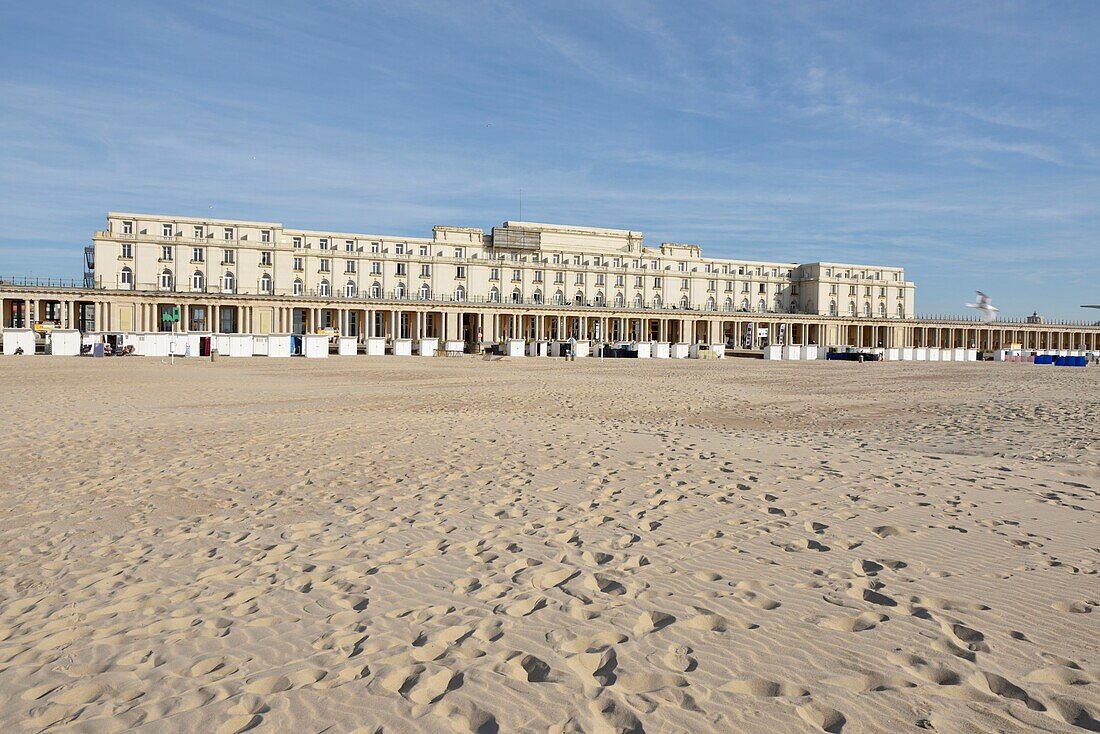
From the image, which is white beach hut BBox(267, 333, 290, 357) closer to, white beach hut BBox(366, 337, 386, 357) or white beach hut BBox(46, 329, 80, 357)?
white beach hut BBox(366, 337, 386, 357)

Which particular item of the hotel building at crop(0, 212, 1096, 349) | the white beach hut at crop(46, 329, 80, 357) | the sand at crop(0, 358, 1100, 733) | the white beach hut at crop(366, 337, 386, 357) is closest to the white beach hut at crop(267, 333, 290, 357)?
the white beach hut at crop(366, 337, 386, 357)

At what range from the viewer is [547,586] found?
5262mm

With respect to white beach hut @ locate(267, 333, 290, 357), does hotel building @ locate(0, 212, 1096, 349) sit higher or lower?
higher

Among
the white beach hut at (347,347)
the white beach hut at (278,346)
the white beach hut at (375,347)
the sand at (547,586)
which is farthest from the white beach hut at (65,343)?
the sand at (547,586)

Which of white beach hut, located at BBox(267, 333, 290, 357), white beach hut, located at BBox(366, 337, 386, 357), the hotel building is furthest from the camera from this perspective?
the hotel building

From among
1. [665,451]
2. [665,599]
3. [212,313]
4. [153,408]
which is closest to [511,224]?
[212,313]

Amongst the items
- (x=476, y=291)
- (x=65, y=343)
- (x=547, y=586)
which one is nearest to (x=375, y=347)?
(x=65, y=343)

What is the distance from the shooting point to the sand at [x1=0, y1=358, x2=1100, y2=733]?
363 centimetres

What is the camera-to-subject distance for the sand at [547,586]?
3635mm

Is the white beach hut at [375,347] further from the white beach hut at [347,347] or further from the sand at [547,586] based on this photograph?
the sand at [547,586]

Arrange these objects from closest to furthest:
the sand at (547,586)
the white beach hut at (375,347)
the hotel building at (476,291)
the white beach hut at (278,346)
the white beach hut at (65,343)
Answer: the sand at (547,586) → the white beach hut at (65,343) → the white beach hut at (278,346) → the white beach hut at (375,347) → the hotel building at (476,291)

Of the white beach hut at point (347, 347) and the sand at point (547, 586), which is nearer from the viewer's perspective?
the sand at point (547, 586)

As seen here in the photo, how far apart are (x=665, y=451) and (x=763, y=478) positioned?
2402mm

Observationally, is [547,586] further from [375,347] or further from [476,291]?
[476,291]
